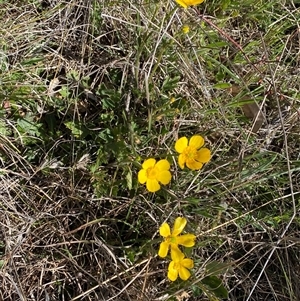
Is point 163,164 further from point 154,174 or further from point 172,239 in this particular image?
point 172,239

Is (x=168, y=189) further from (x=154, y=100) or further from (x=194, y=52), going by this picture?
(x=194, y=52)

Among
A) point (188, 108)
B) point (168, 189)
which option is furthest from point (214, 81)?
point (168, 189)

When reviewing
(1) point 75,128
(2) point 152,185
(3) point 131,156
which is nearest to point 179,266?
(2) point 152,185

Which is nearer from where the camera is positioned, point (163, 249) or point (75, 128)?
point (163, 249)

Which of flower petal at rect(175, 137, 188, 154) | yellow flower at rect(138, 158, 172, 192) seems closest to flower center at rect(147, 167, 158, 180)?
yellow flower at rect(138, 158, 172, 192)

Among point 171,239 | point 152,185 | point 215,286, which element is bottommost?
point 215,286

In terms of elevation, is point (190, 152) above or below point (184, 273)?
above

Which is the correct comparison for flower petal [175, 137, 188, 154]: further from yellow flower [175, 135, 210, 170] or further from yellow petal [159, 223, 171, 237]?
yellow petal [159, 223, 171, 237]
